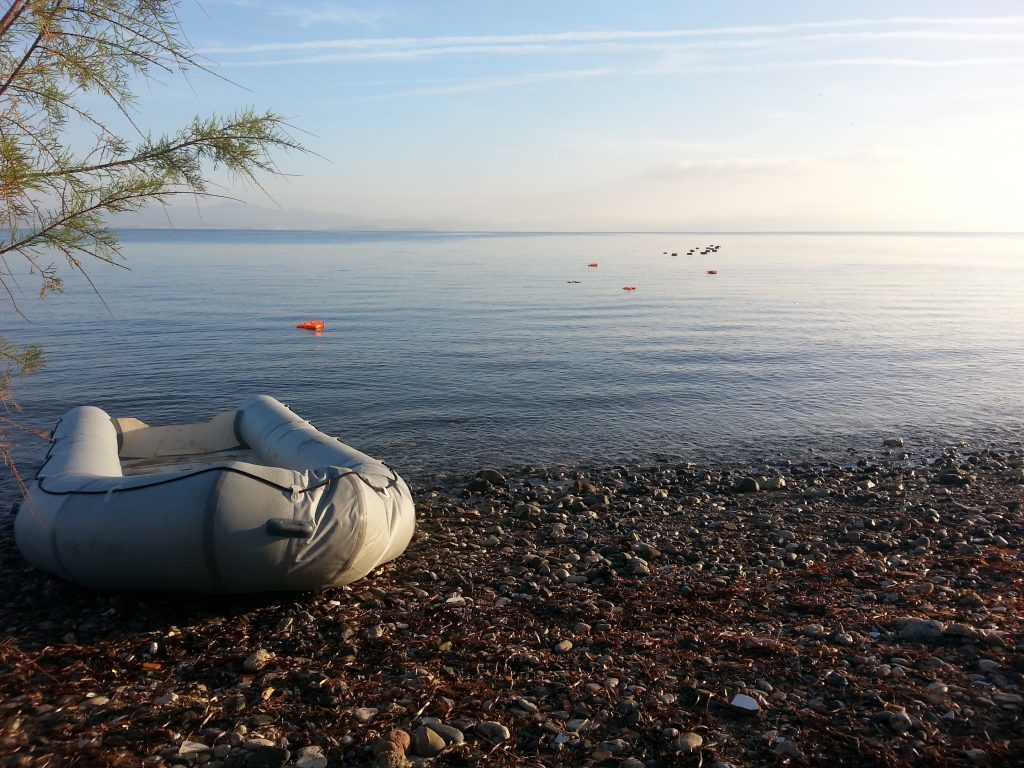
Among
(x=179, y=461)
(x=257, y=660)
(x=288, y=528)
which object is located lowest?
(x=179, y=461)

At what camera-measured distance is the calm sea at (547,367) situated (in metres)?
14.0

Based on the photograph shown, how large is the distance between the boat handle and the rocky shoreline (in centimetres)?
67

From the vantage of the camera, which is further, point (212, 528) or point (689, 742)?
point (212, 528)

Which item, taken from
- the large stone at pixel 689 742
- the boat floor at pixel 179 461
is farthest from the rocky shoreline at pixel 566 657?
the boat floor at pixel 179 461

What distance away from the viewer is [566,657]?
5520 mm

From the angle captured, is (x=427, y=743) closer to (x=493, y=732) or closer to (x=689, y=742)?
(x=493, y=732)

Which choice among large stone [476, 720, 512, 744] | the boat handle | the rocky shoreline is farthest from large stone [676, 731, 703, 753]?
the boat handle

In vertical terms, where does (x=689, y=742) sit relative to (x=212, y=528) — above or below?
below

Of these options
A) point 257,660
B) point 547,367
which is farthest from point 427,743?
point 547,367

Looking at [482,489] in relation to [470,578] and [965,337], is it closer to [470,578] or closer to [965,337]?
[470,578]

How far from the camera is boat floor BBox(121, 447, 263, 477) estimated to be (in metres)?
9.86

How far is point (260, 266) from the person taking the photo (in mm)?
58625

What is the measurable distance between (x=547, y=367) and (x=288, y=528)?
14052mm

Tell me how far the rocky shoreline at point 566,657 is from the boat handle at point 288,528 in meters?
0.67
